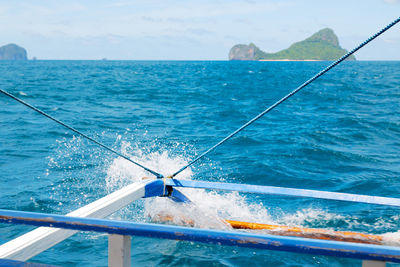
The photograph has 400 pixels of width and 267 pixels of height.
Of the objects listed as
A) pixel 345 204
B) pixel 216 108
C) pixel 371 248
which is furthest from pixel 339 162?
pixel 216 108

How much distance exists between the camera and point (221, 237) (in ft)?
5.80

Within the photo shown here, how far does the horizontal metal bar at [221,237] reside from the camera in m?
1.65

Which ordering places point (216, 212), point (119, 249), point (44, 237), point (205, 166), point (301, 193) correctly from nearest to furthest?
point (119, 249)
point (44, 237)
point (301, 193)
point (216, 212)
point (205, 166)

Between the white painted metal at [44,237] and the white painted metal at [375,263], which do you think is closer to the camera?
the white painted metal at [375,263]

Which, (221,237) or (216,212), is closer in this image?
(221,237)

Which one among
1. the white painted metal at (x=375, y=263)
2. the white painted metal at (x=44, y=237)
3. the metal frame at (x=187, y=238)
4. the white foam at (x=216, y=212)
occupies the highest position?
the metal frame at (x=187, y=238)

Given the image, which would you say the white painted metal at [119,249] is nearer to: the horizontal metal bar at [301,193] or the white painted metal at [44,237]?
the white painted metal at [44,237]

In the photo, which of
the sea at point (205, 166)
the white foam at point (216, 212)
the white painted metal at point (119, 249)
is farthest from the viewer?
the white foam at point (216, 212)

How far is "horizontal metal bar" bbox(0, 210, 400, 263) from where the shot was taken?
1648 mm

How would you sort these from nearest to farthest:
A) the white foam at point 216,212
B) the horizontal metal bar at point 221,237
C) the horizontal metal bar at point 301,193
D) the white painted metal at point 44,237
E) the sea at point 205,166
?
the horizontal metal bar at point 221,237 → the white painted metal at point 44,237 → the horizontal metal bar at point 301,193 → the sea at point 205,166 → the white foam at point 216,212

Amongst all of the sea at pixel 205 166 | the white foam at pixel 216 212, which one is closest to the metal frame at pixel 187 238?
the sea at pixel 205 166

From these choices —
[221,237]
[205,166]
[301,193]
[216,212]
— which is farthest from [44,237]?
[205,166]

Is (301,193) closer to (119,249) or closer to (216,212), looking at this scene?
(216,212)

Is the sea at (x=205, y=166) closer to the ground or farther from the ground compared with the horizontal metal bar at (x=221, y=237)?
closer to the ground
